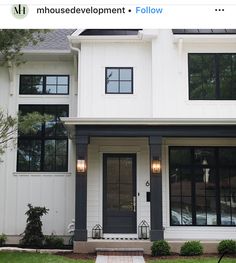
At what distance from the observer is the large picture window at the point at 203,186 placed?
12.5m

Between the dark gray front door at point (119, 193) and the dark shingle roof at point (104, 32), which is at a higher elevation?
the dark shingle roof at point (104, 32)

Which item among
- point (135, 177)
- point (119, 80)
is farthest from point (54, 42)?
point (135, 177)

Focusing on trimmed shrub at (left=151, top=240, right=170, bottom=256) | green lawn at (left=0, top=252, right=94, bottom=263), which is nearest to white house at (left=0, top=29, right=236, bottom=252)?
trimmed shrub at (left=151, top=240, right=170, bottom=256)

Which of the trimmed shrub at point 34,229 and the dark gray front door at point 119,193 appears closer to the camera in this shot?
the trimmed shrub at point 34,229

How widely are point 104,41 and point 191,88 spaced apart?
290 cm

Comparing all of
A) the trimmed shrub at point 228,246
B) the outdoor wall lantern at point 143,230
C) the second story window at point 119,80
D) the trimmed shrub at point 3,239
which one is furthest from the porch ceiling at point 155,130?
the trimmed shrub at point 3,239

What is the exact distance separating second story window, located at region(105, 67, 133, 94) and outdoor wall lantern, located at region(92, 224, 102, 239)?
12.8 feet

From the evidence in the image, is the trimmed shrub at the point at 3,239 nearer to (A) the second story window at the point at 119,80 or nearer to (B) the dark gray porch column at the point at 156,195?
(B) the dark gray porch column at the point at 156,195

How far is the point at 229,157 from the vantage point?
501 inches

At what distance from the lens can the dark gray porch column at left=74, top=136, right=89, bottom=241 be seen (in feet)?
36.6

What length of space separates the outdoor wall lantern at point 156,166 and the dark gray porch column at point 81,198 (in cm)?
181
